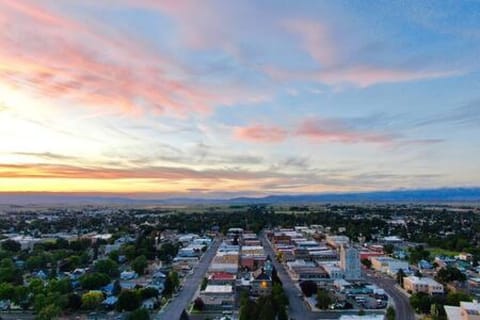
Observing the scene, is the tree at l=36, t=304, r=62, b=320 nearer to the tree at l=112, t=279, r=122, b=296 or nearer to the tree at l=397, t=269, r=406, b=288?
the tree at l=112, t=279, r=122, b=296

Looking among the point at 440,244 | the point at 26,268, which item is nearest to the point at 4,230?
the point at 26,268

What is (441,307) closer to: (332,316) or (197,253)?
(332,316)

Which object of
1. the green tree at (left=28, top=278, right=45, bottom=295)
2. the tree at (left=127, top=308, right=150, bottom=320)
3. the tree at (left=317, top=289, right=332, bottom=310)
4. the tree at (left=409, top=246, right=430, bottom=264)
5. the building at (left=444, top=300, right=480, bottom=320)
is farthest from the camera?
the tree at (left=409, top=246, right=430, bottom=264)

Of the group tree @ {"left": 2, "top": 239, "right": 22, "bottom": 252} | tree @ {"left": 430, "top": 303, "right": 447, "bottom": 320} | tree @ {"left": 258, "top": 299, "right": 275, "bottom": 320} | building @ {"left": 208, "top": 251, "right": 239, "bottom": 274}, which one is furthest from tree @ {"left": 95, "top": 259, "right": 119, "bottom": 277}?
tree @ {"left": 430, "top": 303, "right": 447, "bottom": 320}

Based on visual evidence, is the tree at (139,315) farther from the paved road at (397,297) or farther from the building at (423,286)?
the building at (423,286)

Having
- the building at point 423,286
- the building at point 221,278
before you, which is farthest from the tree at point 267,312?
the building at point 423,286
